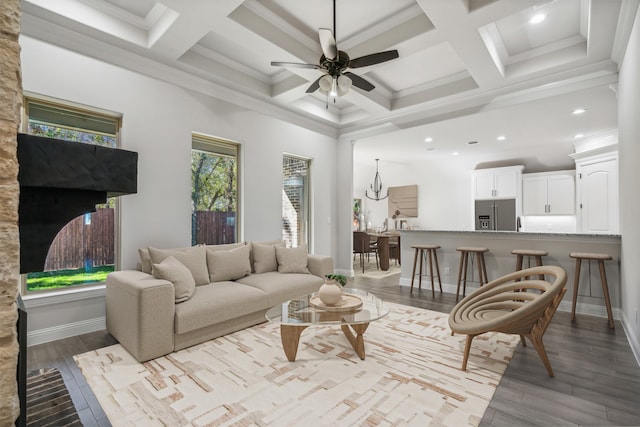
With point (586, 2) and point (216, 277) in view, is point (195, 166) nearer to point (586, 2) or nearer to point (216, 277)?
point (216, 277)

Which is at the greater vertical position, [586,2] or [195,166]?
[586,2]

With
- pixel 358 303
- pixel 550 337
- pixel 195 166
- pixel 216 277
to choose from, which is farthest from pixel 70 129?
pixel 550 337

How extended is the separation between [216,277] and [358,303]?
1.73 metres

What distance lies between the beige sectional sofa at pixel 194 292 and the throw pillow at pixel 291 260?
13 mm

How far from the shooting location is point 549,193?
278 inches

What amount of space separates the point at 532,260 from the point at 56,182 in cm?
502

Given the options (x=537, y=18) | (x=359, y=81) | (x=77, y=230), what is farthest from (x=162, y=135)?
(x=537, y=18)

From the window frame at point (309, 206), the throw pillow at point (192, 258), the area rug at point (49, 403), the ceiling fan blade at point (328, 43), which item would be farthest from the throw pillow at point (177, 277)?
the window frame at point (309, 206)

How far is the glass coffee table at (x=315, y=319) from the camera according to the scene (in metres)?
2.33

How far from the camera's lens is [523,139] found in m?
6.36

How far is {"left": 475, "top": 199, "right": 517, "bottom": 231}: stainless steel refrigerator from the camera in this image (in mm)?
7379

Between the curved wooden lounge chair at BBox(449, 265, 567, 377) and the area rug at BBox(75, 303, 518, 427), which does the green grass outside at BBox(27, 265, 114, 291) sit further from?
the curved wooden lounge chair at BBox(449, 265, 567, 377)

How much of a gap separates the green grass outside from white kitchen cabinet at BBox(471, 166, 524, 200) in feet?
25.6

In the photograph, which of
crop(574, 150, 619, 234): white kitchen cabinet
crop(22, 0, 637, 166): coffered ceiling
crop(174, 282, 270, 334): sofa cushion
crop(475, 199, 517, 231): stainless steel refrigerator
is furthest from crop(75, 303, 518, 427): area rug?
crop(475, 199, 517, 231): stainless steel refrigerator
